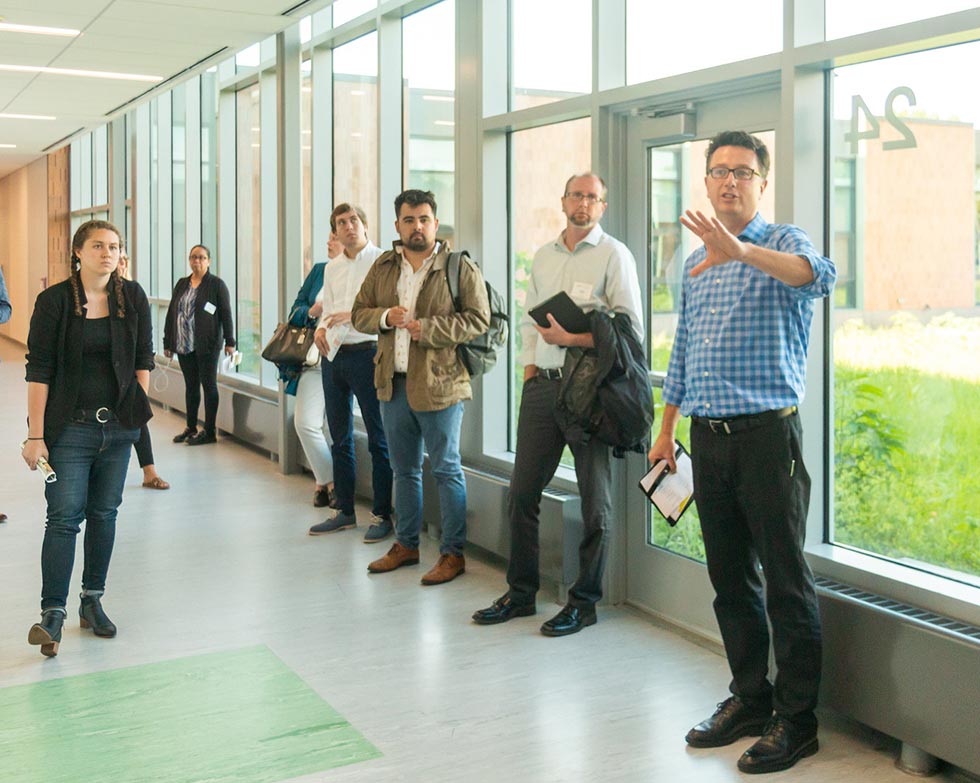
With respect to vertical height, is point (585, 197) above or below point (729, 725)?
above

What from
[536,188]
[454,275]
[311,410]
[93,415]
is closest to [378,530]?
[311,410]

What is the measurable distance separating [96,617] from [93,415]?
83 centimetres

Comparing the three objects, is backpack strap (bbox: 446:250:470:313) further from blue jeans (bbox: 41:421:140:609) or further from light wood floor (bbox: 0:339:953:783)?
blue jeans (bbox: 41:421:140:609)

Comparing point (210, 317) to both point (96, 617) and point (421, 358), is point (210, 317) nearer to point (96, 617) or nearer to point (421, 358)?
A: point (421, 358)

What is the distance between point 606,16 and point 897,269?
1838mm

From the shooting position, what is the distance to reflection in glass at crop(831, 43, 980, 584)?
3535 millimetres

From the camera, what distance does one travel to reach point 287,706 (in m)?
3.87

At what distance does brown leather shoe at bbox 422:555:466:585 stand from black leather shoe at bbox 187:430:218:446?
465 cm

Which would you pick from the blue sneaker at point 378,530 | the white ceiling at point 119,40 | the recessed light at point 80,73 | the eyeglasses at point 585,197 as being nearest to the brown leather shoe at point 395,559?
the blue sneaker at point 378,530

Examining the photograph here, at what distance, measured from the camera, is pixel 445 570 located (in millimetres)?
5312

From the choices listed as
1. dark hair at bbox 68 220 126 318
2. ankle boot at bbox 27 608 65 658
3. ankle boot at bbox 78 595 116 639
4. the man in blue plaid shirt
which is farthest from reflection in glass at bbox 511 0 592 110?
ankle boot at bbox 27 608 65 658

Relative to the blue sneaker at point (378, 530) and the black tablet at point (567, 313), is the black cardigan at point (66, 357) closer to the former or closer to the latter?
the black tablet at point (567, 313)

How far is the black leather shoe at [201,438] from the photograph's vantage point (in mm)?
9539

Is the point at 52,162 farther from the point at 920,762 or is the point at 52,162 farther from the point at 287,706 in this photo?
the point at 920,762
